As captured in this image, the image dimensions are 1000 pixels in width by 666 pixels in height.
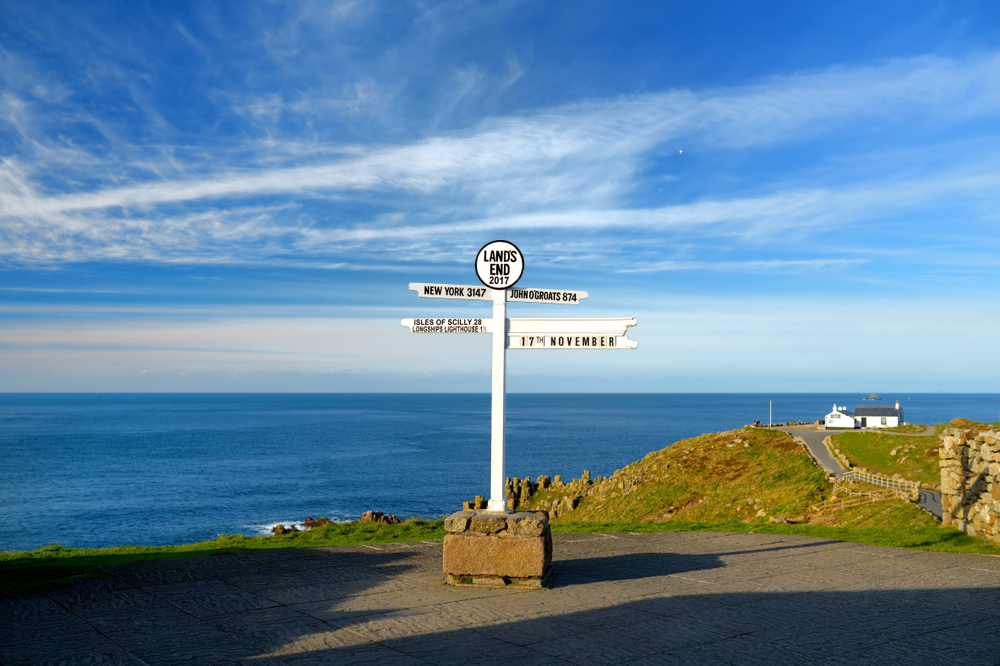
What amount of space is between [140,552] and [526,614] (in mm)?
6659

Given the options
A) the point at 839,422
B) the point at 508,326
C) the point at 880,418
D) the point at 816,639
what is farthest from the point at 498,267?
the point at 880,418

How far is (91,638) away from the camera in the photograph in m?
5.75

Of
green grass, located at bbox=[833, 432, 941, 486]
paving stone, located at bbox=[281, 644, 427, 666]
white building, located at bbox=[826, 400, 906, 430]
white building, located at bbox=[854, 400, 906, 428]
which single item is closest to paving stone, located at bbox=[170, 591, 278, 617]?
paving stone, located at bbox=[281, 644, 427, 666]

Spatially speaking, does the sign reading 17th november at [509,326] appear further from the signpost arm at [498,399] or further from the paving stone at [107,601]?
the paving stone at [107,601]

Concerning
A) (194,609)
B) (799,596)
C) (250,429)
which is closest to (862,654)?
(799,596)

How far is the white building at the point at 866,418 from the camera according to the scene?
205 feet

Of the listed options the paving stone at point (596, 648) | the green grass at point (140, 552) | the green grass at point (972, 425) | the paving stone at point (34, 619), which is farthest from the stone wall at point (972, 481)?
the paving stone at point (34, 619)

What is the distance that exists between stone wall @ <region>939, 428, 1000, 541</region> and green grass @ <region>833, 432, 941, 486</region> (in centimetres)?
1744

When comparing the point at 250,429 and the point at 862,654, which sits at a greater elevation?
the point at 862,654

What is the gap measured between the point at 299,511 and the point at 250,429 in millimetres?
102865

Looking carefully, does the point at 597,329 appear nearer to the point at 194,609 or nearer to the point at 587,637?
the point at 587,637

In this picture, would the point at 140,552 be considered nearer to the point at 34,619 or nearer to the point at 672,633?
the point at 34,619

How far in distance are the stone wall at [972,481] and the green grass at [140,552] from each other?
8.96 m

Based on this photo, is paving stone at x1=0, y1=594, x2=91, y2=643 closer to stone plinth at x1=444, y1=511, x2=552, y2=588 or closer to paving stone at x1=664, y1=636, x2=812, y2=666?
stone plinth at x1=444, y1=511, x2=552, y2=588
